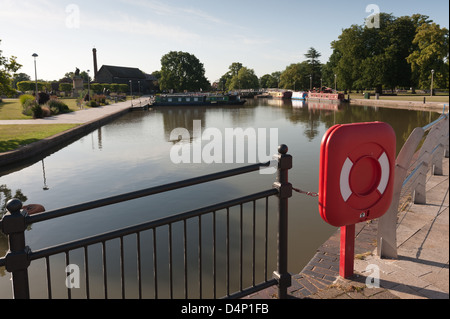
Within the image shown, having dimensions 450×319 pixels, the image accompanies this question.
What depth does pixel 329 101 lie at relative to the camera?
57.9 m

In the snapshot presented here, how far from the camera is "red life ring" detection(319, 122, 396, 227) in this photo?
3.10 m

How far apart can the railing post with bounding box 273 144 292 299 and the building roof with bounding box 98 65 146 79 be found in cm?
9723

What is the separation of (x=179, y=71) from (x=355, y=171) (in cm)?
8564

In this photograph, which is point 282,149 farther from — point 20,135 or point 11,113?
point 11,113

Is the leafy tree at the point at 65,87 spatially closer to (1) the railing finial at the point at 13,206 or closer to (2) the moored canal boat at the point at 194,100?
(2) the moored canal boat at the point at 194,100

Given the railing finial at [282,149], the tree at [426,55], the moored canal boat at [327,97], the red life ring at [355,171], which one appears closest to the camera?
the railing finial at [282,149]

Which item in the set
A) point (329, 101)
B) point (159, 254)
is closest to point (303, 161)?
point (159, 254)

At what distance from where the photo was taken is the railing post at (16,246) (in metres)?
2.16

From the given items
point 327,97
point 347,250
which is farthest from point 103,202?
point 327,97

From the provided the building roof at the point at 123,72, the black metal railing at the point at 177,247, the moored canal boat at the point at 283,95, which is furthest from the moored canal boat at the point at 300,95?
the black metal railing at the point at 177,247

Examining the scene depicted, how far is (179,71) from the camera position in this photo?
280 feet

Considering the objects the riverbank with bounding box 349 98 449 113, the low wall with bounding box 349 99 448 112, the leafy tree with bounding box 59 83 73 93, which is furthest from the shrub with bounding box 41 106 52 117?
the leafy tree with bounding box 59 83 73 93

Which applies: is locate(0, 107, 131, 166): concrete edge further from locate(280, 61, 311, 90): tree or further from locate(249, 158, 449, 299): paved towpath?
locate(280, 61, 311, 90): tree
